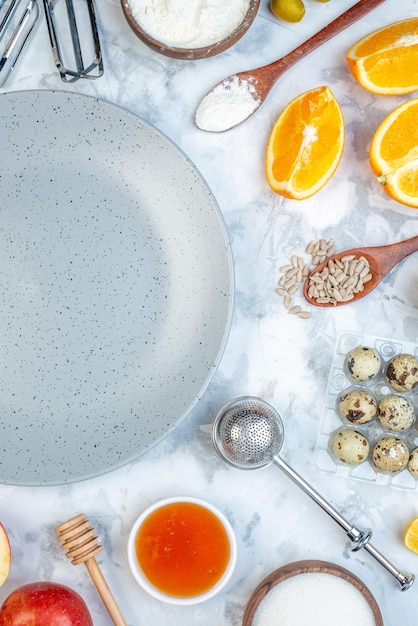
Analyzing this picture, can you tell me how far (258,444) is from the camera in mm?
801

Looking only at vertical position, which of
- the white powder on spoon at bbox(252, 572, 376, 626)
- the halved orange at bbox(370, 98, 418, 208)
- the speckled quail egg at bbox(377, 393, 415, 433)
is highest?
the halved orange at bbox(370, 98, 418, 208)

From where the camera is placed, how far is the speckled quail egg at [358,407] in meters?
0.80

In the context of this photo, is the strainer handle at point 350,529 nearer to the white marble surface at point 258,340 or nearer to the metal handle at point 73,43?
the white marble surface at point 258,340

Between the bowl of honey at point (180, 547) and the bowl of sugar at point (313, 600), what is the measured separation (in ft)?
0.20

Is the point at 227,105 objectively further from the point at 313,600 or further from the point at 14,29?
the point at 313,600

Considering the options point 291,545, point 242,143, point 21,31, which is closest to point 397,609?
point 291,545

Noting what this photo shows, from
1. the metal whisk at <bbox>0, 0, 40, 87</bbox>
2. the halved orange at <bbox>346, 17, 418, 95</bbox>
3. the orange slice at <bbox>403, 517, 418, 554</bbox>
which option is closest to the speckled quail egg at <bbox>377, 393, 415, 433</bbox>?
the orange slice at <bbox>403, 517, 418, 554</bbox>

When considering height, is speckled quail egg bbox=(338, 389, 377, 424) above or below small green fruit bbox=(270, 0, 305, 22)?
below

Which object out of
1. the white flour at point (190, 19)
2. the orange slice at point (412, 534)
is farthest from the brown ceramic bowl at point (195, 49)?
the orange slice at point (412, 534)

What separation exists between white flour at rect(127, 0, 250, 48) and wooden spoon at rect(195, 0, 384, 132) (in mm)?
59

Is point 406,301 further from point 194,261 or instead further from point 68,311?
point 68,311

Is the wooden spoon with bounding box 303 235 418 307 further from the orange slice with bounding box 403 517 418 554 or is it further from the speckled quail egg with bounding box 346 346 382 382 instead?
the orange slice with bounding box 403 517 418 554

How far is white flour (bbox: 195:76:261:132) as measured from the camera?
2.70ft

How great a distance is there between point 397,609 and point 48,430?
0.49 m
